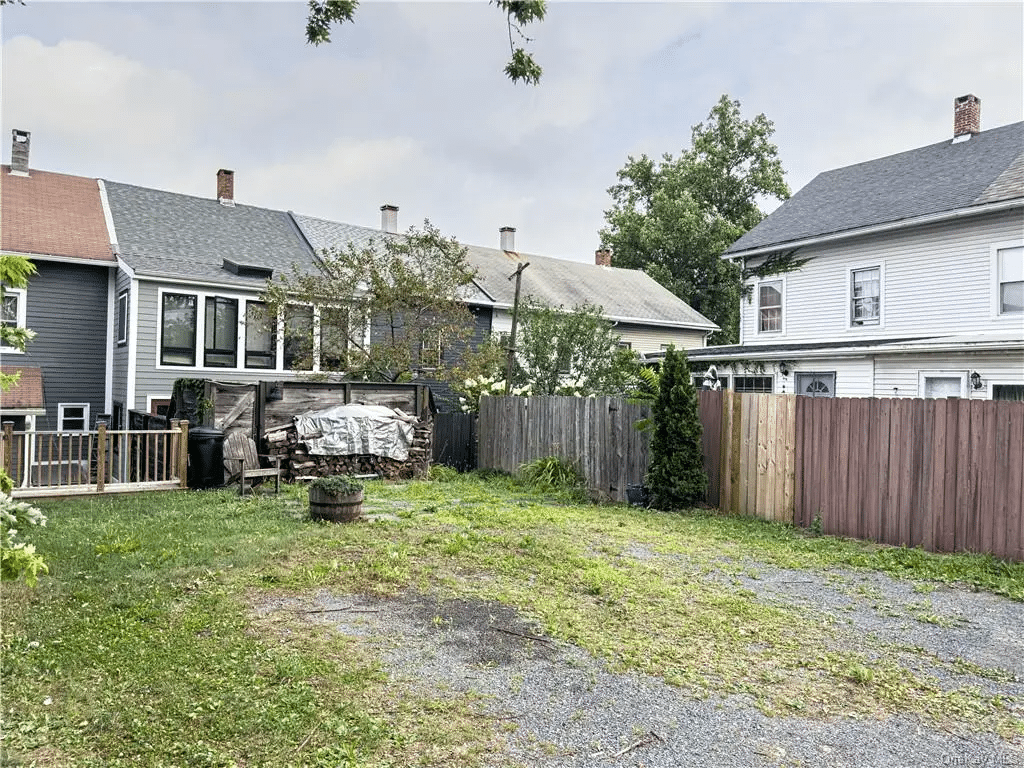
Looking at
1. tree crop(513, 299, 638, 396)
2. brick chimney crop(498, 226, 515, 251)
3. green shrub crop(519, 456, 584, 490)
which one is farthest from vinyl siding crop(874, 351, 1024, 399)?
brick chimney crop(498, 226, 515, 251)

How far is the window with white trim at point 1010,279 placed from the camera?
13.8 metres

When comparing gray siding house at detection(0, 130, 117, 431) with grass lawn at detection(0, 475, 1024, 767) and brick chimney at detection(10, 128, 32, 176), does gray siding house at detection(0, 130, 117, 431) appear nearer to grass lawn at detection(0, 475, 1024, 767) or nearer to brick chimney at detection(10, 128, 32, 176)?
brick chimney at detection(10, 128, 32, 176)

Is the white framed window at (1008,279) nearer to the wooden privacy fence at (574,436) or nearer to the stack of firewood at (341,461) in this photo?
the wooden privacy fence at (574,436)

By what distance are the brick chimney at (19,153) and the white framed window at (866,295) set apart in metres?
21.3

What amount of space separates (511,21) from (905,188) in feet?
49.0

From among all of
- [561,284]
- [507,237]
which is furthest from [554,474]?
[507,237]

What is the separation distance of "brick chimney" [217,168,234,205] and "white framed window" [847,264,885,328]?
17.6 m

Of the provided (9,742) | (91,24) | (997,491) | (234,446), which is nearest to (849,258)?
(997,491)

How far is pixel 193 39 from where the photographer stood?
9219 millimetres

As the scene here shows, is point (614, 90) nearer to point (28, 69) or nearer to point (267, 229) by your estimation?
point (28, 69)

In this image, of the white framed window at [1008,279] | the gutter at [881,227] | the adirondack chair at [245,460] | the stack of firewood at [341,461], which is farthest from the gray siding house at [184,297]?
the white framed window at [1008,279]

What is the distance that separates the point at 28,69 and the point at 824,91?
50.6 ft

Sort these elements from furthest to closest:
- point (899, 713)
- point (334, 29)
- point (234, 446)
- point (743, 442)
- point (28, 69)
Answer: point (234, 446), point (743, 442), point (28, 69), point (334, 29), point (899, 713)

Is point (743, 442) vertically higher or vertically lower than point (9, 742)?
higher
